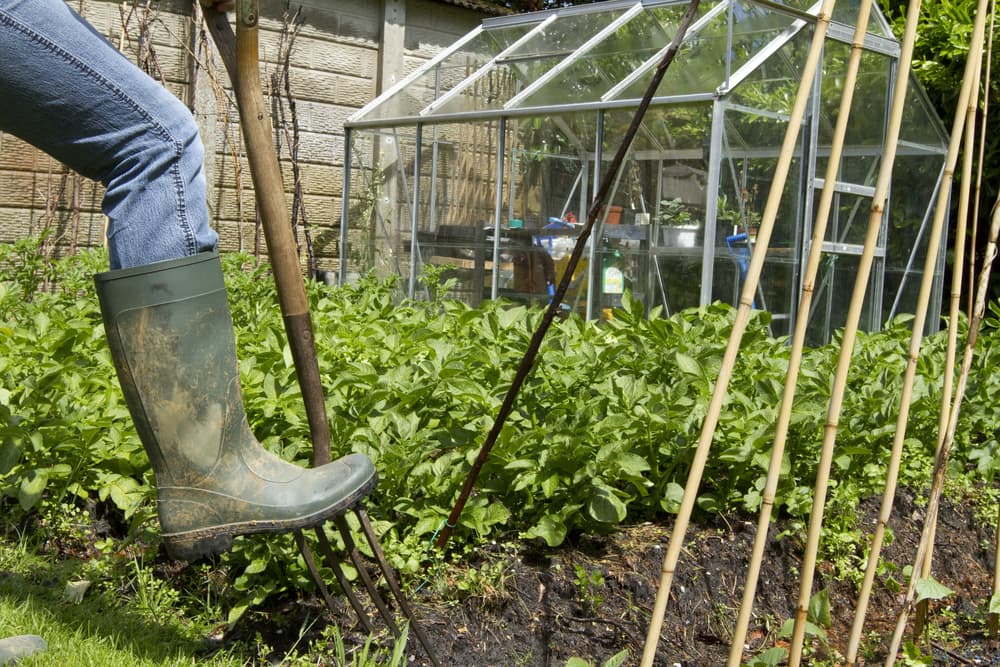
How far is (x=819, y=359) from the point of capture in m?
3.46

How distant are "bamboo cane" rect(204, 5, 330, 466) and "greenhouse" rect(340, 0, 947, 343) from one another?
191 inches

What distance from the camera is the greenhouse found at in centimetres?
701

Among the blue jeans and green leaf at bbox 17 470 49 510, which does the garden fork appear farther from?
green leaf at bbox 17 470 49 510

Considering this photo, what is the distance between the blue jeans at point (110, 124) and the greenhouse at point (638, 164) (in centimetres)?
499

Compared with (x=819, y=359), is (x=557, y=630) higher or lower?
lower

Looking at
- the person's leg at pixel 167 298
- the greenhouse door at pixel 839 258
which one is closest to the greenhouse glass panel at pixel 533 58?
A: the greenhouse door at pixel 839 258

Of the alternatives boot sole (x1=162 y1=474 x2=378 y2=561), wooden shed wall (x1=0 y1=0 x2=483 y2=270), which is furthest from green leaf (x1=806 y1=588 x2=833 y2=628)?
wooden shed wall (x1=0 y1=0 x2=483 y2=270)

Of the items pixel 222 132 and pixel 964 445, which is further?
pixel 222 132

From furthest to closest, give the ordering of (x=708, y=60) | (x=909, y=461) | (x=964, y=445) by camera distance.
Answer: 1. (x=708, y=60)
2. (x=964, y=445)
3. (x=909, y=461)

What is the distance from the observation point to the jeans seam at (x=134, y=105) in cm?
157

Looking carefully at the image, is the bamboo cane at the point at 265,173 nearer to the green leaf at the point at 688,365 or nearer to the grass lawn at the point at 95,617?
the grass lawn at the point at 95,617

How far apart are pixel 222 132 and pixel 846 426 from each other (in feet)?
21.7

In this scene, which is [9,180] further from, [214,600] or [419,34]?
[214,600]

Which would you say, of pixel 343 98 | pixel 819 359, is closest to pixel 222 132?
pixel 343 98
